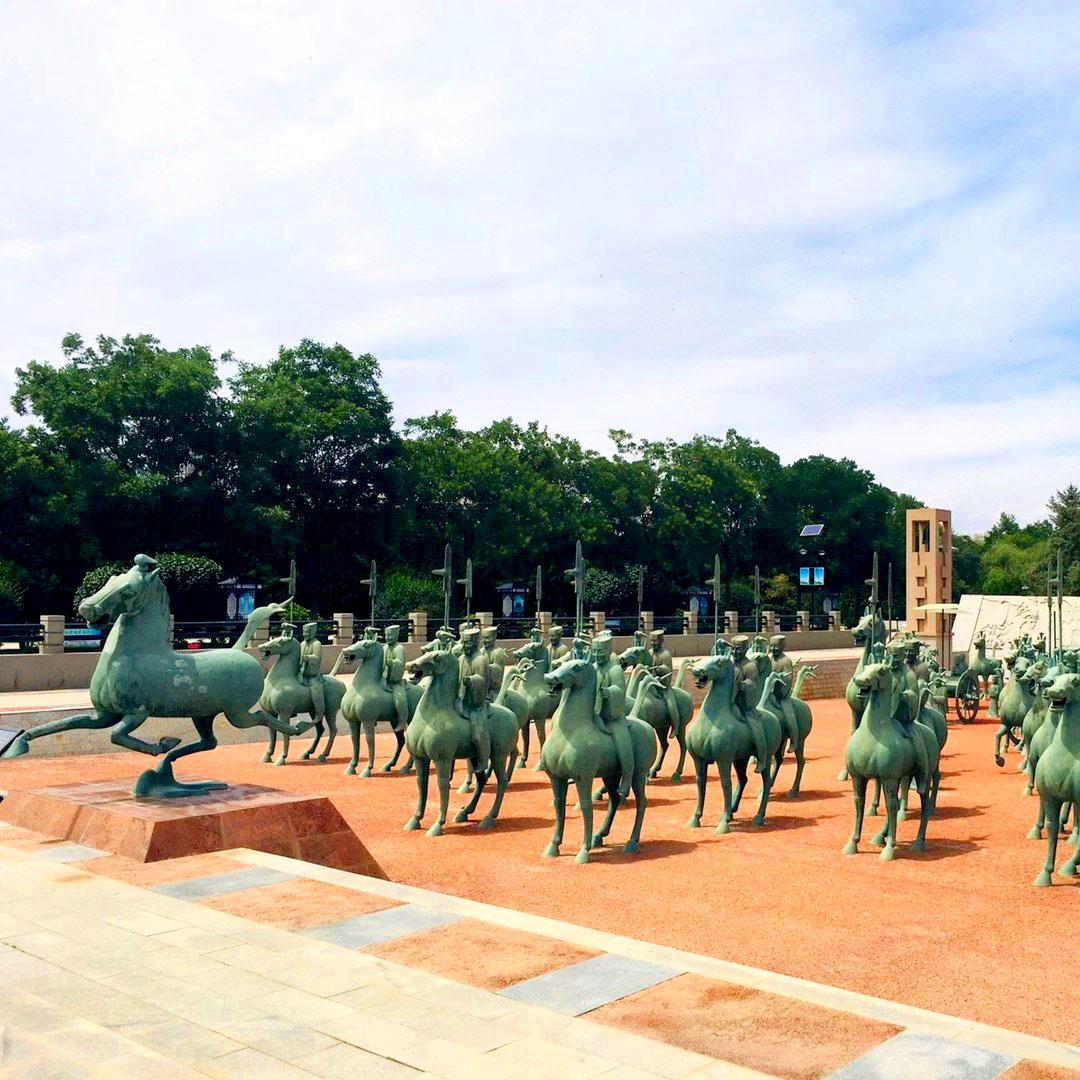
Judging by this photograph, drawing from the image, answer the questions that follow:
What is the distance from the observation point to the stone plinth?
10.6 m

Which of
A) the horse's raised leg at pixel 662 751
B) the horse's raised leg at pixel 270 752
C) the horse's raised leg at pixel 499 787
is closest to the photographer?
the horse's raised leg at pixel 499 787

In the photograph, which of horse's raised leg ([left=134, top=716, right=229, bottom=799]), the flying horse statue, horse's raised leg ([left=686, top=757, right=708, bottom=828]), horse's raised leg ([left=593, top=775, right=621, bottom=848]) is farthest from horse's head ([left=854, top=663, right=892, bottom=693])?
horse's raised leg ([left=134, top=716, right=229, bottom=799])

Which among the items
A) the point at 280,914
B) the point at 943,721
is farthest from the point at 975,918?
the point at 943,721

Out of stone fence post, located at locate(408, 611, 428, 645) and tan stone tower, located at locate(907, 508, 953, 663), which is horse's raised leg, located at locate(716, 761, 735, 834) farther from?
tan stone tower, located at locate(907, 508, 953, 663)

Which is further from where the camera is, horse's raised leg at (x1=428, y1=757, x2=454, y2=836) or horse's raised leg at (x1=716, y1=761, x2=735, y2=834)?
horse's raised leg at (x1=716, y1=761, x2=735, y2=834)

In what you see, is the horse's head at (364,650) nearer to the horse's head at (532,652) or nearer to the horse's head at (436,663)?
the horse's head at (532,652)

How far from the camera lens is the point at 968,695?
29.5 meters

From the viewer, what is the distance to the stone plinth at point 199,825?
10570 mm

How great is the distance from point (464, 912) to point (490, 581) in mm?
46025

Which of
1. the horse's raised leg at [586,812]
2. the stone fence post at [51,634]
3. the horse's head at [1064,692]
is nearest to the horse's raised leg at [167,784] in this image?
the horse's raised leg at [586,812]

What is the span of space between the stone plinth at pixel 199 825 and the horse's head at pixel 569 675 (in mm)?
2691

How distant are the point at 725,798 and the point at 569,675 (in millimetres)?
3112

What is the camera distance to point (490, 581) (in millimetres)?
54719

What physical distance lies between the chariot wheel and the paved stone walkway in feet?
75.3
